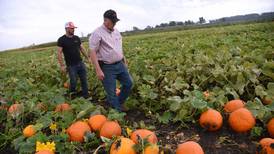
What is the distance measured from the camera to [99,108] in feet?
13.4

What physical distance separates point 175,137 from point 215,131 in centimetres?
46

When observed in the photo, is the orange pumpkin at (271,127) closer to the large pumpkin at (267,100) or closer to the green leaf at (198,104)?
the large pumpkin at (267,100)

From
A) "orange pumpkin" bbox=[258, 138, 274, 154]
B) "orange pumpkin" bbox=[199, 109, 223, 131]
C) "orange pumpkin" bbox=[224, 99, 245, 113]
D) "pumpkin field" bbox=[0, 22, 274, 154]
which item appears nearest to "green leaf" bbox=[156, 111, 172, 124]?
"pumpkin field" bbox=[0, 22, 274, 154]

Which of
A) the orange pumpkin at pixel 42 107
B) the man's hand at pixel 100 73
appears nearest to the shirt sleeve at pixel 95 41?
the man's hand at pixel 100 73

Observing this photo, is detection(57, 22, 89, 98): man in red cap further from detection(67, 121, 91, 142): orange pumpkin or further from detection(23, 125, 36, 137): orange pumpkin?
detection(67, 121, 91, 142): orange pumpkin

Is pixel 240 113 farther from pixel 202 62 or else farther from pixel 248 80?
pixel 202 62

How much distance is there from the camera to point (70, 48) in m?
6.89

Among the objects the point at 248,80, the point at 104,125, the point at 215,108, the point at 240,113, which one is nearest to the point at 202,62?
→ the point at 248,80

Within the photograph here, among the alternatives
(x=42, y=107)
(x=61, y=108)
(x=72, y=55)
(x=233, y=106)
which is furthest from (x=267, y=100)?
(x=72, y=55)

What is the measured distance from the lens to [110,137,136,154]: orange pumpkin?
2943 millimetres

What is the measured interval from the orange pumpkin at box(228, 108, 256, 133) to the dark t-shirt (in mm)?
4072

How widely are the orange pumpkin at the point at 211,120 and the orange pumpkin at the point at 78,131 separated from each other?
4.21 feet

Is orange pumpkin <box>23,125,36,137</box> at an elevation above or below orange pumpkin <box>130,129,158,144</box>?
below

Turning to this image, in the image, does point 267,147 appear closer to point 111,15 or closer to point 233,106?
point 233,106
